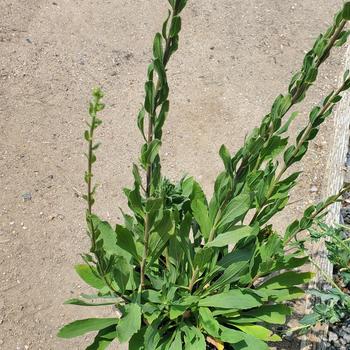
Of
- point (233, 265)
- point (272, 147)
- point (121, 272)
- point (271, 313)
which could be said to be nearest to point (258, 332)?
point (271, 313)

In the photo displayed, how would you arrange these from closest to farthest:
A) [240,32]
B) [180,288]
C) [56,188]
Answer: [180,288]
[56,188]
[240,32]

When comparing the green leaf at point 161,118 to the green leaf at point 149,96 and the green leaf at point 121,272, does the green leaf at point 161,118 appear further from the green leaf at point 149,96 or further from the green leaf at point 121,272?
the green leaf at point 121,272

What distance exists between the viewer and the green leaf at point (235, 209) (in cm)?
201

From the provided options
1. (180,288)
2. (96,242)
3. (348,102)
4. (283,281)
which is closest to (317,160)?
(348,102)

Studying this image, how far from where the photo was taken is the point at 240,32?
4480mm

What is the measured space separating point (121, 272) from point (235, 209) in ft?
1.60

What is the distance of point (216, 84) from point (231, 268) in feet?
7.17

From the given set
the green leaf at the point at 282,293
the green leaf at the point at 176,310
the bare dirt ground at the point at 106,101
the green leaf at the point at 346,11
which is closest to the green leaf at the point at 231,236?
the green leaf at the point at 176,310

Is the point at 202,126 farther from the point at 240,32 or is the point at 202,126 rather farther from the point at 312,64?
the point at 312,64

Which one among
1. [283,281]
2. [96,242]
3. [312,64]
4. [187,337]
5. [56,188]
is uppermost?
[312,64]

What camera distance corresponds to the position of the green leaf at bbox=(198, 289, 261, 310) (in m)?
2.18

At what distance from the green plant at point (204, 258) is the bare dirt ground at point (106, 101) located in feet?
2.83

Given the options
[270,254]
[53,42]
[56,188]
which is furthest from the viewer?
[53,42]

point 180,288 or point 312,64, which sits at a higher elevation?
point 312,64
